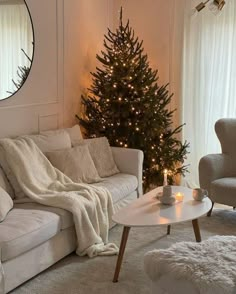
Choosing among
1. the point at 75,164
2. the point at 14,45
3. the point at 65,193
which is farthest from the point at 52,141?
the point at 14,45

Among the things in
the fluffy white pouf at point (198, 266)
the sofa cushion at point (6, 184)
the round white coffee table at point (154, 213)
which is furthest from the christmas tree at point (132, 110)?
the fluffy white pouf at point (198, 266)

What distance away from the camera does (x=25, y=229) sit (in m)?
2.92

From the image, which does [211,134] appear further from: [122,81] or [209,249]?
[209,249]

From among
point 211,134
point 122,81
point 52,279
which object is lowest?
point 52,279

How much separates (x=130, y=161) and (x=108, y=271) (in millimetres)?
1488

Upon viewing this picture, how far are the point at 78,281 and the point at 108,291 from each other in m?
0.25

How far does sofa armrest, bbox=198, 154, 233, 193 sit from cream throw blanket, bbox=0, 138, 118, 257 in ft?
3.68

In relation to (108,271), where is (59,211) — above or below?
above

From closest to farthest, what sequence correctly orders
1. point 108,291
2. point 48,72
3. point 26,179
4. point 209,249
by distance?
point 209,249 < point 108,291 < point 26,179 < point 48,72

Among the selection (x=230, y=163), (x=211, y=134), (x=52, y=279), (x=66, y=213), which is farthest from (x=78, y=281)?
(x=211, y=134)

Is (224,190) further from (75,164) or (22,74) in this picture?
(22,74)

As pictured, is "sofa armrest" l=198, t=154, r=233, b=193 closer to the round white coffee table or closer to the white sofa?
the round white coffee table

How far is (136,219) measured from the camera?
9.98ft

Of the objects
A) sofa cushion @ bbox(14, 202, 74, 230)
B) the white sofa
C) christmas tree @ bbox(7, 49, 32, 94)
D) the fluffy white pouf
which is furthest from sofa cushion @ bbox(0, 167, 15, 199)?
the fluffy white pouf
